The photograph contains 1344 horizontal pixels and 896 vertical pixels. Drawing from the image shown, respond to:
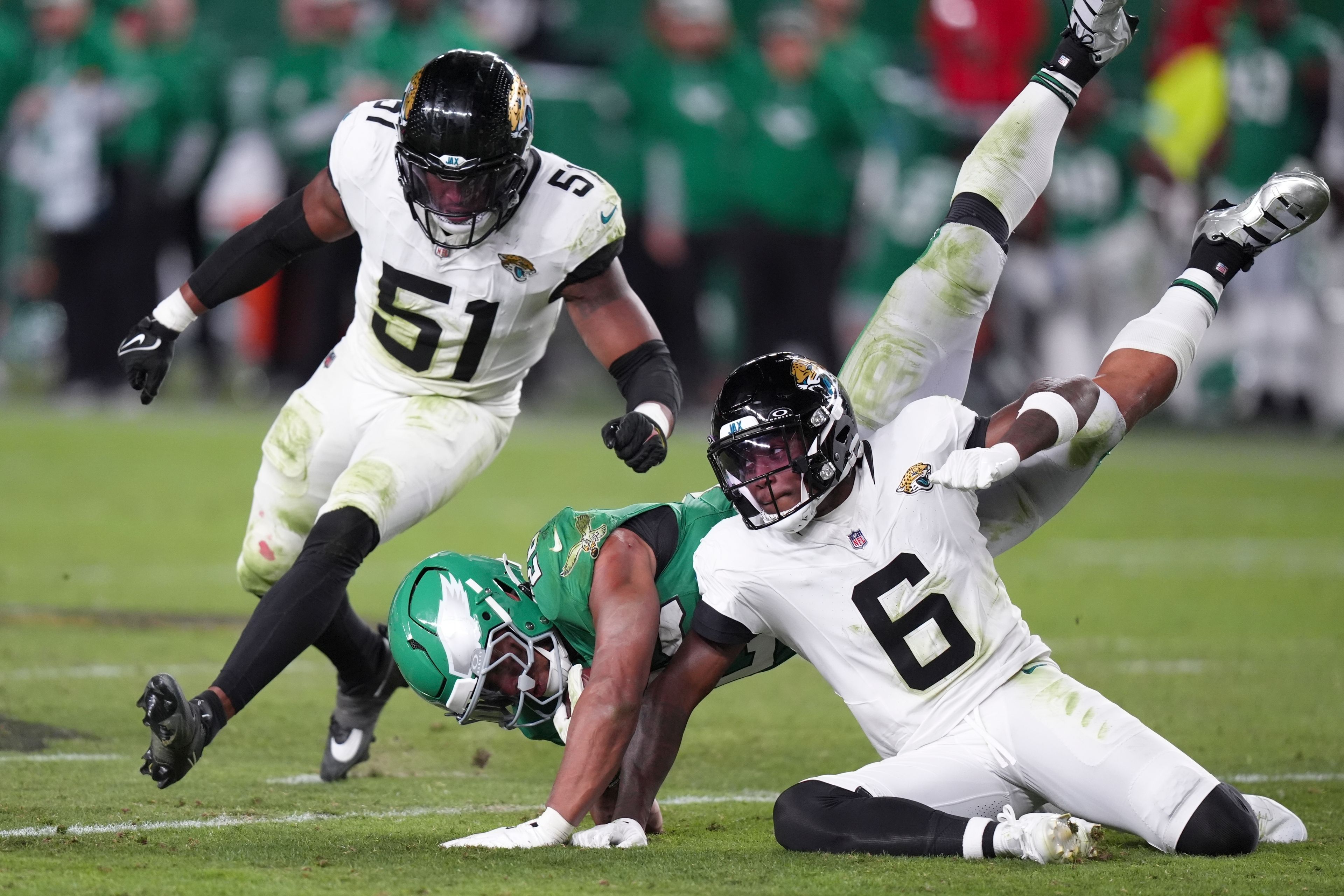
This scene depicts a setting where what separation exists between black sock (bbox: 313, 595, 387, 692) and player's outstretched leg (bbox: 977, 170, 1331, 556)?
73.8 inches

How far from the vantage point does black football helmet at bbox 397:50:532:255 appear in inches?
193

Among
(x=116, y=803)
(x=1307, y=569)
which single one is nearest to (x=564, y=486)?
(x=1307, y=569)

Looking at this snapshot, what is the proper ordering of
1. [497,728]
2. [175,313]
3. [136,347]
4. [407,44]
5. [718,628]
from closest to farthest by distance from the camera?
1. [718,628]
2. [136,347]
3. [175,313]
4. [497,728]
5. [407,44]

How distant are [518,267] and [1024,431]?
1585 millimetres

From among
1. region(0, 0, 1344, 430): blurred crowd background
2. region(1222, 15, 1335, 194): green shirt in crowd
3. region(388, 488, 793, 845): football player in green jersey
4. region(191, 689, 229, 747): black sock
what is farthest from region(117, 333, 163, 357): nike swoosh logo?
region(1222, 15, 1335, 194): green shirt in crowd

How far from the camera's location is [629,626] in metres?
4.35

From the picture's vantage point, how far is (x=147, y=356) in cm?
527

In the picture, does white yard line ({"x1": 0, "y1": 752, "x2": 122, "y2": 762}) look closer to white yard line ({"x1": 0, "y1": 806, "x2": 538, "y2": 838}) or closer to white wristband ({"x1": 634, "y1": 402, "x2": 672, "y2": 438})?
white yard line ({"x1": 0, "y1": 806, "x2": 538, "y2": 838})

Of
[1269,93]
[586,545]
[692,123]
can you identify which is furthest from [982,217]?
[1269,93]

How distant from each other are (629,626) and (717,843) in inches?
22.1

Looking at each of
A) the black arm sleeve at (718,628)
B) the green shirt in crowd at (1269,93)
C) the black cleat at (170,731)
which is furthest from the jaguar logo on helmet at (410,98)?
the green shirt in crowd at (1269,93)

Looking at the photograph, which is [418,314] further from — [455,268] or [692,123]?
[692,123]

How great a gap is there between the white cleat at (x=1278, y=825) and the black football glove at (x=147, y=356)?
3.20m

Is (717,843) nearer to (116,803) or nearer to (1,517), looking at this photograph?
(116,803)
